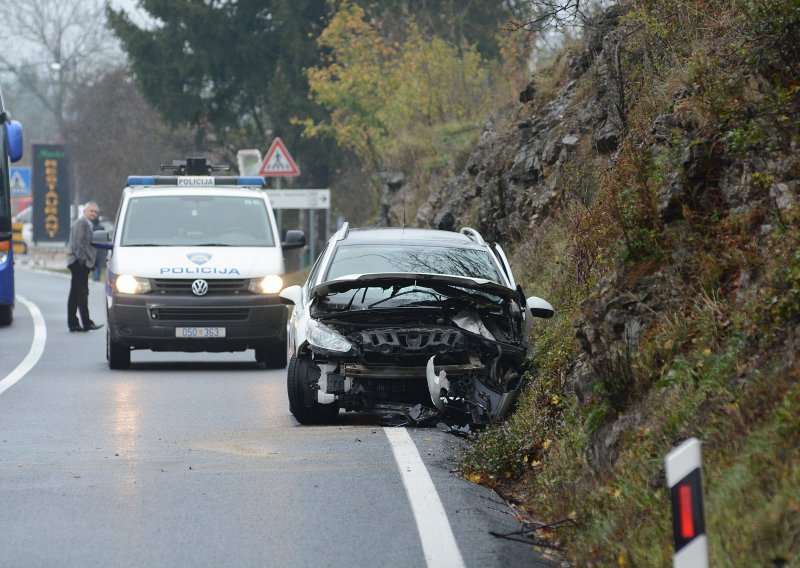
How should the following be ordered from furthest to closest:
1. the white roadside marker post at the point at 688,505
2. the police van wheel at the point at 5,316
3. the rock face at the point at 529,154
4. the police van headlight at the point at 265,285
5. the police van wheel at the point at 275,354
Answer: the police van wheel at the point at 5,316 → the rock face at the point at 529,154 → the police van wheel at the point at 275,354 → the police van headlight at the point at 265,285 → the white roadside marker post at the point at 688,505

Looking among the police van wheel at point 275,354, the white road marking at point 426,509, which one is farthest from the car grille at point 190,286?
the white road marking at point 426,509

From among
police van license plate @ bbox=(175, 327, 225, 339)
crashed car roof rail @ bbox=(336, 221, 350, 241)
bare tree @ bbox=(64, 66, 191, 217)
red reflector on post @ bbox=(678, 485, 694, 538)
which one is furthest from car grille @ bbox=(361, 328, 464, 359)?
bare tree @ bbox=(64, 66, 191, 217)

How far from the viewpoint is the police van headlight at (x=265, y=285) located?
714 inches

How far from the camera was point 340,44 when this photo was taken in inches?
1657

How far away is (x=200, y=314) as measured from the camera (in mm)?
17875

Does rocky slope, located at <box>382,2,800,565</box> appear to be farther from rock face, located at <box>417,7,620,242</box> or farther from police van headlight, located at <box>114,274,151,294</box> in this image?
police van headlight, located at <box>114,274,151,294</box>

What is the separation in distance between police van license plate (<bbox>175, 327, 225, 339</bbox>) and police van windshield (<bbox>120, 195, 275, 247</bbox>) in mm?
1243

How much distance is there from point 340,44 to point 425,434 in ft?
103

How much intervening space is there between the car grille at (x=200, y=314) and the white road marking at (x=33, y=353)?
5.26ft

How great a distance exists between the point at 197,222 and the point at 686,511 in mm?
14351

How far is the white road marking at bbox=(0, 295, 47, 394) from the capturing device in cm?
1650

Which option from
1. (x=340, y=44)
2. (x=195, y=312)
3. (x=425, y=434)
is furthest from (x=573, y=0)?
(x=340, y=44)

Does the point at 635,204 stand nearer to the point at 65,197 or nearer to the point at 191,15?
the point at 191,15

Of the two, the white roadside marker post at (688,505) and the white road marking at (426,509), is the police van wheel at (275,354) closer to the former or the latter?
the white road marking at (426,509)
